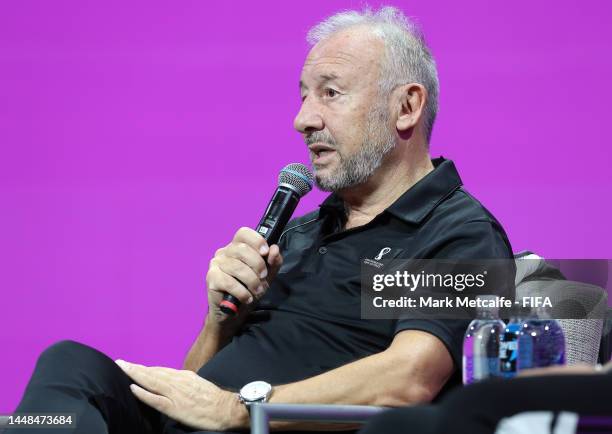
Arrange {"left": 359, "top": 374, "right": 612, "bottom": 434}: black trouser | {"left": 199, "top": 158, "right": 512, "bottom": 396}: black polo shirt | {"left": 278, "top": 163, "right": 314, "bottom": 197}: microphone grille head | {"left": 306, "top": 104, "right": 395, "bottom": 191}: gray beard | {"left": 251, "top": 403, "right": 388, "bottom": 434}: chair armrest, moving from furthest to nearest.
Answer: {"left": 306, "top": 104, "right": 395, "bottom": 191}: gray beard → {"left": 278, "top": 163, "right": 314, "bottom": 197}: microphone grille head → {"left": 199, "top": 158, "right": 512, "bottom": 396}: black polo shirt → {"left": 251, "top": 403, "right": 388, "bottom": 434}: chair armrest → {"left": 359, "top": 374, "right": 612, "bottom": 434}: black trouser

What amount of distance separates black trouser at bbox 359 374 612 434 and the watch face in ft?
2.46

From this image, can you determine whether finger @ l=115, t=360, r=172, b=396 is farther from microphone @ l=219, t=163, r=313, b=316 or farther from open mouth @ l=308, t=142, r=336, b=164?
open mouth @ l=308, t=142, r=336, b=164

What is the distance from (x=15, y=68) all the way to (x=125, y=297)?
677mm

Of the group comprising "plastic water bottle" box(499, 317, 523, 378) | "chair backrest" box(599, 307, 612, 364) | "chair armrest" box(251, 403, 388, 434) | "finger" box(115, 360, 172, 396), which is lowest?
"chair armrest" box(251, 403, 388, 434)

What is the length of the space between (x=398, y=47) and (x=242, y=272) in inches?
24.6

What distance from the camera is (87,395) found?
1.54 m

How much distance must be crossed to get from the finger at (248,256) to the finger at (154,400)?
0.28 metres

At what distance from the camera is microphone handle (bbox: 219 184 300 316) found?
1728 mm

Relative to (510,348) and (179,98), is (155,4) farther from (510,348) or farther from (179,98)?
(510,348)

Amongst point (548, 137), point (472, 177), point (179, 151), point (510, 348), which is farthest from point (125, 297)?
point (510, 348)

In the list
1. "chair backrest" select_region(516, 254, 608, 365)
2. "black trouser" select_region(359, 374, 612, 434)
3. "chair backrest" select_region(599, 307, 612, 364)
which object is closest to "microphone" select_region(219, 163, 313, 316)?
"chair backrest" select_region(516, 254, 608, 365)

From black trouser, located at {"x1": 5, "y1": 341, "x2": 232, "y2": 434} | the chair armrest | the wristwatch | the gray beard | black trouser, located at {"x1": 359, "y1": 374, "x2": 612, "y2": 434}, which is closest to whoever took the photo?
black trouser, located at {"x1": 359, "y1": 374, "x2": 612, "y2": 434}

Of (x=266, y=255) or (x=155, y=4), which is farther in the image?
(x=155, y=4)

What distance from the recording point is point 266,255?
1.74m
